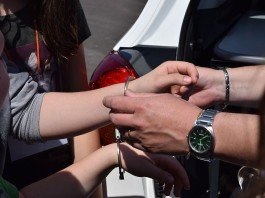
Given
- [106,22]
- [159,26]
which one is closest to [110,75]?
[159,26]

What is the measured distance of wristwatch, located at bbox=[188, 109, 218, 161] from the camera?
1301mm

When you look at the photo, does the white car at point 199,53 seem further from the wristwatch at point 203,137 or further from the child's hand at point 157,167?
the wristwatch at point 203,137

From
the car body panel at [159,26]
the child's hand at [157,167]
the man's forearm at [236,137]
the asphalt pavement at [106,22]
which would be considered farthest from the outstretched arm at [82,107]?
the asphalt pavement at [106,22]

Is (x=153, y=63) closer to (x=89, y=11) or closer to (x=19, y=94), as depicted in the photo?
(x=19, y=94)

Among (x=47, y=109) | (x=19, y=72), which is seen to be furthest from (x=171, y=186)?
(x=19, y=72)

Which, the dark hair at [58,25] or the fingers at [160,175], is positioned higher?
the dark hair at [58,25]

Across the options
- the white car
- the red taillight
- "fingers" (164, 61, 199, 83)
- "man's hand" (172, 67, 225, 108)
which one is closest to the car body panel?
the white car

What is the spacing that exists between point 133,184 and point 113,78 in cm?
34

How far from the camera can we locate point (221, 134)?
1296 mm

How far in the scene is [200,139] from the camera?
1.30 m

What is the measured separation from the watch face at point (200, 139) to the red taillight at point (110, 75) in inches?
20.5

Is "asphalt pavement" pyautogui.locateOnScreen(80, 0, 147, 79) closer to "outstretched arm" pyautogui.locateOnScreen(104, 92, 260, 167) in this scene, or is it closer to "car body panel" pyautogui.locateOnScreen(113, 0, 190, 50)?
"car body panel" pyautogui.locateOnScreen(113, 0, 190, 50)

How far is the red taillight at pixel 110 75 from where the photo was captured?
183 centimetres

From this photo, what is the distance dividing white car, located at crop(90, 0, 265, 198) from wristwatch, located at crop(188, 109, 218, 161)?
35 centimetres
